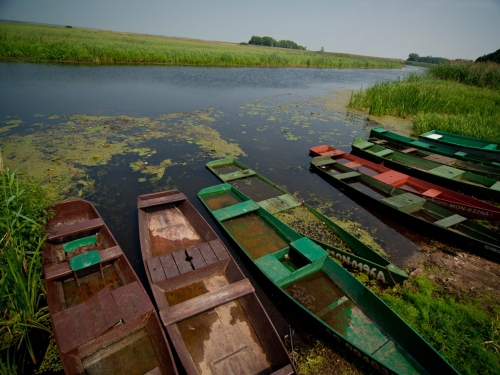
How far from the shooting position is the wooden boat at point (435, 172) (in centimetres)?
701

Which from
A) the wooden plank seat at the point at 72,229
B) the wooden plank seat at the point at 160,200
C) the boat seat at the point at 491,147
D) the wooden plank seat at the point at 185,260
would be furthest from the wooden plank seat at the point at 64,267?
the boat seat at the point at 491,147

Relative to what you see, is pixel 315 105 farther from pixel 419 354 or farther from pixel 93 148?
pixel 419 354

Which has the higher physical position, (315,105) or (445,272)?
(315,105)

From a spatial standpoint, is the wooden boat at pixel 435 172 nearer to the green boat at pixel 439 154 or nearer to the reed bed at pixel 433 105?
the green boat at pixel 439 154

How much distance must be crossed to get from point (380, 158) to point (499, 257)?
15.3ft

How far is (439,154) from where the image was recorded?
9.52m

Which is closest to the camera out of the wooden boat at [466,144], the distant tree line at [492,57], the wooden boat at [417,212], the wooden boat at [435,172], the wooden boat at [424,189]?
the wooden boat at [417,212]

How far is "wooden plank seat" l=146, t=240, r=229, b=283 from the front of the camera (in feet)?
12.8

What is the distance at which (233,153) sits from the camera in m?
9.59

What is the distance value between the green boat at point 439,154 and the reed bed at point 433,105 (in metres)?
2.55

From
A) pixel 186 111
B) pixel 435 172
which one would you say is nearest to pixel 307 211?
pixel 435 172

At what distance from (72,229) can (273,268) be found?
3577 millimetres

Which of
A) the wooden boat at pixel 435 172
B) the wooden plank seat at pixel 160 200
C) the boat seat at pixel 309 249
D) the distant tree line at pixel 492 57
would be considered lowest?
the boat seat at pixel 309 249

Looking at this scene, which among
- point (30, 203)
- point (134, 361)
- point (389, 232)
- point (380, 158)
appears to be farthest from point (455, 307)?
point (30, 203)
